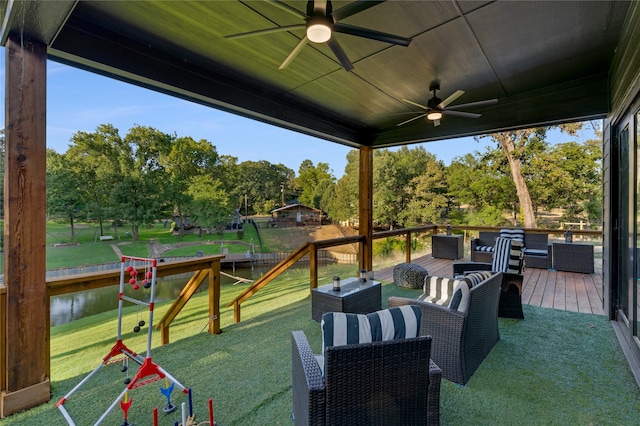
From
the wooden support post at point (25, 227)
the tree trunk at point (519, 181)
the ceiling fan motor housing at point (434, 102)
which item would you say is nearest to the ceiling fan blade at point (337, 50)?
the ceiling fan motor housing at point (434, 102)

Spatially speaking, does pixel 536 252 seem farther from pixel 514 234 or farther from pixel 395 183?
pixel 395 183

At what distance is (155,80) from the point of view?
2910mm

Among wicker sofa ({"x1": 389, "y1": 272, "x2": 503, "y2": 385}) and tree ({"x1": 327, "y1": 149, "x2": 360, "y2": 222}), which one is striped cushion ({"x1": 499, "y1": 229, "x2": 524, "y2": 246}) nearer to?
wicker sofa ({"x1": 389, "y1": 272, "x2": 503, "y2": 385})

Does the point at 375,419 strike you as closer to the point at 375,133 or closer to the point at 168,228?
the point at 375,133

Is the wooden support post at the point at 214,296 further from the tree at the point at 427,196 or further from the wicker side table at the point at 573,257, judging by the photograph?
the tree at the point at 427,196

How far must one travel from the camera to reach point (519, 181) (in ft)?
40.2

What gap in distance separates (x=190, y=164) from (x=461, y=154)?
1295 centimetres

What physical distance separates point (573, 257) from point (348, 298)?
17.8 feet

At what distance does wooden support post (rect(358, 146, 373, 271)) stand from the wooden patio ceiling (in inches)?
53.3

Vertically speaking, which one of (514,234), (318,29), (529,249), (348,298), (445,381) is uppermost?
(318,29)

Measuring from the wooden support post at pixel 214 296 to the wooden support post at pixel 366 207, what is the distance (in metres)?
3.28

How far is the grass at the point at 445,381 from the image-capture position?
192 cm

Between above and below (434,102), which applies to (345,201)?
below

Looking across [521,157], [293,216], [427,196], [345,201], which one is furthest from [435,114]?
[427,196]
